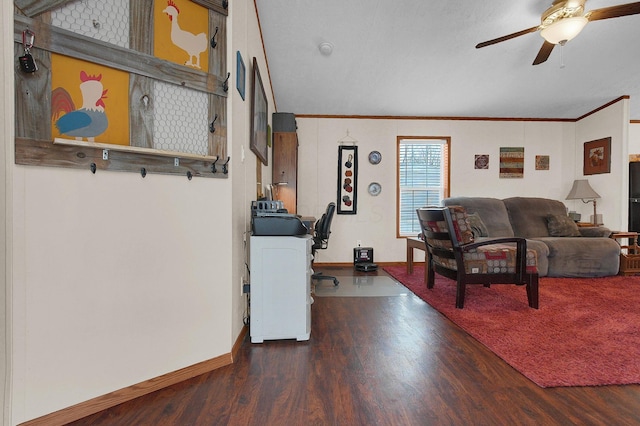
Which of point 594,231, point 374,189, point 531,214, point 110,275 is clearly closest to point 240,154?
point 110,275

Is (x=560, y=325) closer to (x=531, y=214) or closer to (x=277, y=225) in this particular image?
(x=277, y=225)

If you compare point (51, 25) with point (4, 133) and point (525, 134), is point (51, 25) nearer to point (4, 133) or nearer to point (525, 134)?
point (4, 133)

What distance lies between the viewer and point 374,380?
1567 mm

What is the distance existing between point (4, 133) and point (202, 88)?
0.84 m

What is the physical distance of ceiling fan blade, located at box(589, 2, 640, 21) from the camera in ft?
7.38

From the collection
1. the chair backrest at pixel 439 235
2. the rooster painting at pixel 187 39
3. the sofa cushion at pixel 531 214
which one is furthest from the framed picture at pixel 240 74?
the sofa cushion at pixel 531 214

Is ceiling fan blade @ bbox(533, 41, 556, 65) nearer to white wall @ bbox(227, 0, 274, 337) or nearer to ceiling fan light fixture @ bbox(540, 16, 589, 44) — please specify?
ceiling fan light fixture @ bbox(540, 16, 589, 44)

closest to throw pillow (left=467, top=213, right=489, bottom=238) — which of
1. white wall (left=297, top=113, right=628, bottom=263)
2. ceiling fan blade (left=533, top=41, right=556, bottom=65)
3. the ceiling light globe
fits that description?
white wall (left=297, top=113, right=628, bottom=263)

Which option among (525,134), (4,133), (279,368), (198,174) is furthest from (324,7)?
(525,134)

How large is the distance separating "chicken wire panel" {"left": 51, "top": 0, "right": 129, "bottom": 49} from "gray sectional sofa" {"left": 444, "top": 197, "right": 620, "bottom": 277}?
13.6ft

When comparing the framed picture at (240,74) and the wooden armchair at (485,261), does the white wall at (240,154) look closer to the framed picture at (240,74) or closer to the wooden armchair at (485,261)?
the framed picture at (240,74)

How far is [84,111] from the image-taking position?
1.30 metres

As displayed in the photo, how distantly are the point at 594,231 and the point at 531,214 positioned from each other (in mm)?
736

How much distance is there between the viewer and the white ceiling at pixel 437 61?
294 centimetres
